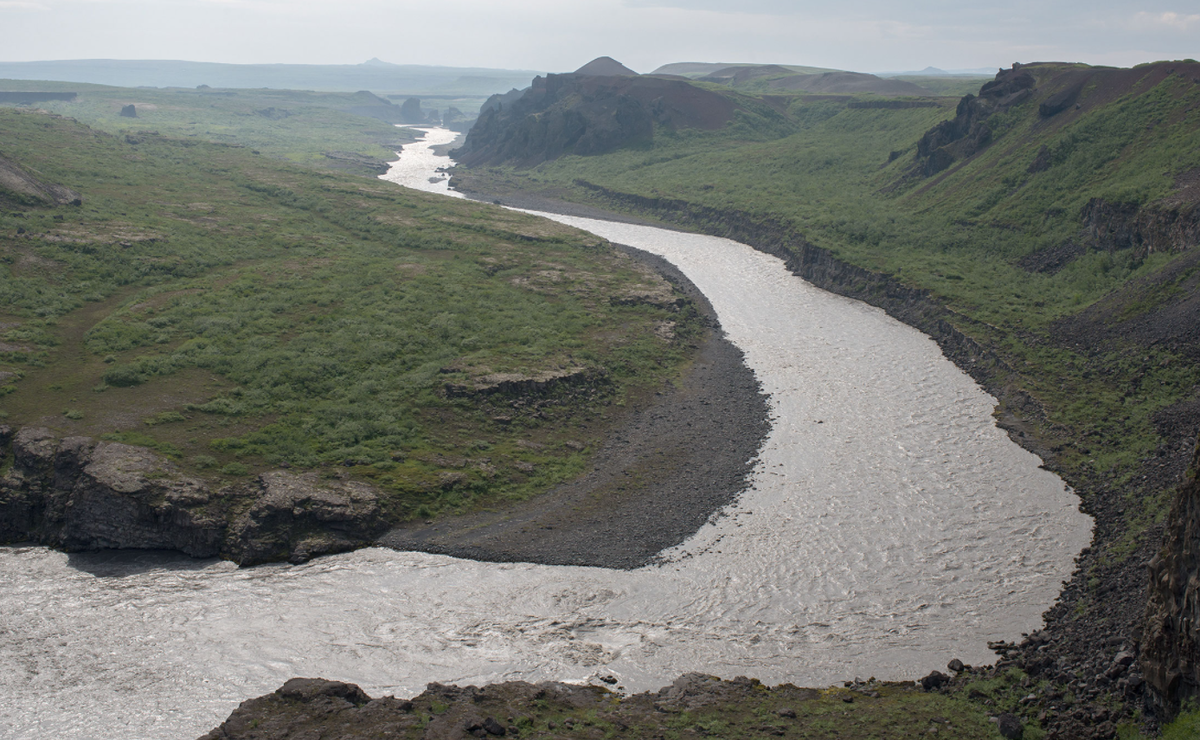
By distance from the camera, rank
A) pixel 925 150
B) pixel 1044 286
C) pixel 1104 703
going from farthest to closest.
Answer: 1. pixel 925 150
2. pixel 1044 286
3. pixel 1104 703

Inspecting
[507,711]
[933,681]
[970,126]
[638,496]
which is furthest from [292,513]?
[970,126]

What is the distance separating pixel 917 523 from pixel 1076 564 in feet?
22.7

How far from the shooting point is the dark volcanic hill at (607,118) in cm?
17538

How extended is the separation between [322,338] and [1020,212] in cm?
7139

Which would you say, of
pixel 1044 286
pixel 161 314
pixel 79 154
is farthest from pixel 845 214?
pixel 79 154

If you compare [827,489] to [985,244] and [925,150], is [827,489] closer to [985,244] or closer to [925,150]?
[985,244]

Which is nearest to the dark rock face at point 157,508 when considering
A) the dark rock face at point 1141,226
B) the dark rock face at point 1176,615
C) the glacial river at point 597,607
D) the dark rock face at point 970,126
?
the glacial river at point 597,607

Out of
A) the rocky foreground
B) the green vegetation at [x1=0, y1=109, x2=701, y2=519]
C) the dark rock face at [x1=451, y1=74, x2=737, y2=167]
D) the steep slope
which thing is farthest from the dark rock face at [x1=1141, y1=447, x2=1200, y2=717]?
Result: the dark rock face at [x1=451, y1=74, x2=737, y2=167]

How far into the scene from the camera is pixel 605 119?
177 metres

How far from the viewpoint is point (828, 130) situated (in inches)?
6550

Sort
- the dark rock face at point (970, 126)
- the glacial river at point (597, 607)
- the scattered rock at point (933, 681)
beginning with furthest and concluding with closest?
the dark rock face at point (970, 126)
the glacial river at point (597, 607)
the scattered rock at point (933, 681)

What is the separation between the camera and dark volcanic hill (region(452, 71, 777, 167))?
17538 centimetres

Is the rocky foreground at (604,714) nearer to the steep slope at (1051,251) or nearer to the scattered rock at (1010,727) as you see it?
the scattered rock at (1010,727)

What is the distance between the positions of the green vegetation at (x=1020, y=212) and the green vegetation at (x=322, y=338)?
25.5m
